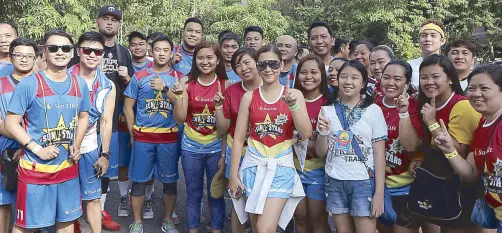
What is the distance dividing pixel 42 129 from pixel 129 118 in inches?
58.5

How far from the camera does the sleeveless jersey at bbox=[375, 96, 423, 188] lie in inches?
146

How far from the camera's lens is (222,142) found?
4.54 m

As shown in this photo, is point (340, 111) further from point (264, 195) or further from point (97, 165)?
point (97, 165)

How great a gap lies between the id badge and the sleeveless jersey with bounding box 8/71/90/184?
2.26m

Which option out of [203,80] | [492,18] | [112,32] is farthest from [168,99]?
[492,18]

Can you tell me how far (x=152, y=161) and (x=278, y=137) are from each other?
6.17ft

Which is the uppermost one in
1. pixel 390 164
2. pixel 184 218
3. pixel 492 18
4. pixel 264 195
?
pixel 492 18

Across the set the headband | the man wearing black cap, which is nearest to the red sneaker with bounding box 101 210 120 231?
the man wearing black cap

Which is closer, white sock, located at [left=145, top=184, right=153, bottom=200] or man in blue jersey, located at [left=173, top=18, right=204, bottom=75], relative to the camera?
white sock, located at [left=145, top=184, right=153, bottom=200]

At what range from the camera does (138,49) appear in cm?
588

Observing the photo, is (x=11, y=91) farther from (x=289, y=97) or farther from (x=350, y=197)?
(x=350, y=197)

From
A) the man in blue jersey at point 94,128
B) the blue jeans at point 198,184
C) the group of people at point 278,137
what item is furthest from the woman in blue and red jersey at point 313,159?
the man in blue jersey at point 94,128

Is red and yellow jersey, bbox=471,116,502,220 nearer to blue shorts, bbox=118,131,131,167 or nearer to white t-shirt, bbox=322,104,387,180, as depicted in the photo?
white t-shirt, bbox=322,104,387,180

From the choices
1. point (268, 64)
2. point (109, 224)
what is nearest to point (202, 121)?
point (268, 64)
